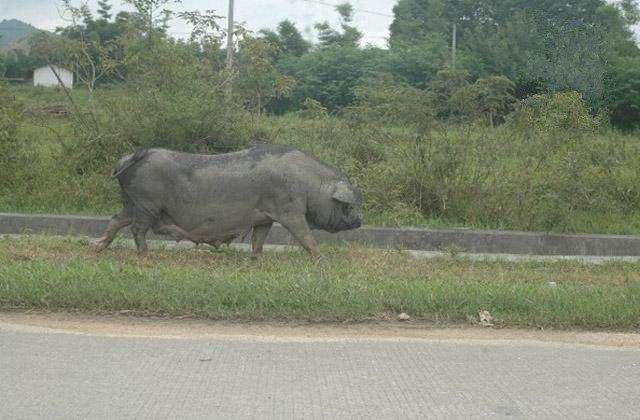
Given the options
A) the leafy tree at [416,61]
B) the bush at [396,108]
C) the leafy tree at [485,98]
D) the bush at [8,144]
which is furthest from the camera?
the leafy tree at [416,61]

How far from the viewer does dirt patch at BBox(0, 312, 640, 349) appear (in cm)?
641

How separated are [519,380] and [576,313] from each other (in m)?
1.89

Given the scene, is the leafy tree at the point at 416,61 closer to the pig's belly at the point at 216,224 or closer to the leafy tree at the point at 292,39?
the leafy tree at the point at 292,39

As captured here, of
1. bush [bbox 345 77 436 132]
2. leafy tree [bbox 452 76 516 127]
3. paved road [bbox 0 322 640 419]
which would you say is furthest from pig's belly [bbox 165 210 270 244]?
leafy tree [bbox 452 76 516 127]

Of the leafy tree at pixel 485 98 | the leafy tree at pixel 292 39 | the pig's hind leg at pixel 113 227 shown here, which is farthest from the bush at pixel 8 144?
the leafy tree at pixel 292 39

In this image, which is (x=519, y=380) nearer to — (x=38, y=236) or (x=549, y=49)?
(x=38, y=236)

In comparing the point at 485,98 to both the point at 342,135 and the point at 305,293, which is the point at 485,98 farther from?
the point at 305,293

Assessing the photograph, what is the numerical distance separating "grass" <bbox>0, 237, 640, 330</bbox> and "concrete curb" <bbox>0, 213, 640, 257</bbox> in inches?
109

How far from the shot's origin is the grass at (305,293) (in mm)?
6957

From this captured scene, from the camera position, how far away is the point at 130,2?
14.0 m

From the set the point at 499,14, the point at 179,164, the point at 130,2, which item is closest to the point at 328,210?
the point at 179,164

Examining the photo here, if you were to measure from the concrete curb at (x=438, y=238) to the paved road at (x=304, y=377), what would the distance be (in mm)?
5256

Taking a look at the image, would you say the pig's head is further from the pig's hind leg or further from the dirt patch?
the dirt patch

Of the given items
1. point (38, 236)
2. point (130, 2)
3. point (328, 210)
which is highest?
point (130, 2)
